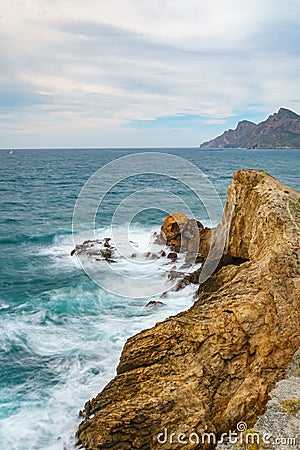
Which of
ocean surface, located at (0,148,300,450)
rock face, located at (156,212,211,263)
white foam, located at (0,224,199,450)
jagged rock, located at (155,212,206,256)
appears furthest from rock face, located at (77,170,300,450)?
jagged rock, located at (155,212,206,256)


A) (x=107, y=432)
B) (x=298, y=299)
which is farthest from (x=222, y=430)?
(x=298, y=299)

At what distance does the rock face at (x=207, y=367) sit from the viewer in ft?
26.1

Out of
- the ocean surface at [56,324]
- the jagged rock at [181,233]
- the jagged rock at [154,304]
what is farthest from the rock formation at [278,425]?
the jagged rock at [181,233]

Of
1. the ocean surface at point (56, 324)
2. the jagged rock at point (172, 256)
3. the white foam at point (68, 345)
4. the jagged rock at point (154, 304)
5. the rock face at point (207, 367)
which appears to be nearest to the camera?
the rock face at point (207, 367)

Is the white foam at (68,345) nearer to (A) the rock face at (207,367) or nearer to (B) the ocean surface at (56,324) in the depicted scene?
(B) the ocean surface at (56,324)

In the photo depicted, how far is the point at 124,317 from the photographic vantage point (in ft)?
59.4

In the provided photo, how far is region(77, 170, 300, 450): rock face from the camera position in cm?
794

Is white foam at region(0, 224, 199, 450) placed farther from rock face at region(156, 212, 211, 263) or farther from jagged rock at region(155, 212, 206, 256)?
jagged rock at region(155, 212, 206, 256)

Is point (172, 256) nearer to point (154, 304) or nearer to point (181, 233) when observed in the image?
point (181, 233)

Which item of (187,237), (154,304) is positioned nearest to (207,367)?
(154,304)

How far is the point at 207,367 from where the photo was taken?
8.63m

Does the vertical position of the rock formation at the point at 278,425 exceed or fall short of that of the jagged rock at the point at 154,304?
it exceeds it

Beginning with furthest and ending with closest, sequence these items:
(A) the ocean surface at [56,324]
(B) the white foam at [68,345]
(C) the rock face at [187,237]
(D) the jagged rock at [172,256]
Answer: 1. (D) the jagged rock at [172,256]
2. (C) the rock face at [187,237]
3. (A) the ocean surface at [56,324]
4. (B) the white foam at [68,345]

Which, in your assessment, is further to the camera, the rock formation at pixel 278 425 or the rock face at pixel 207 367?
the rock face at pixel 207 367
